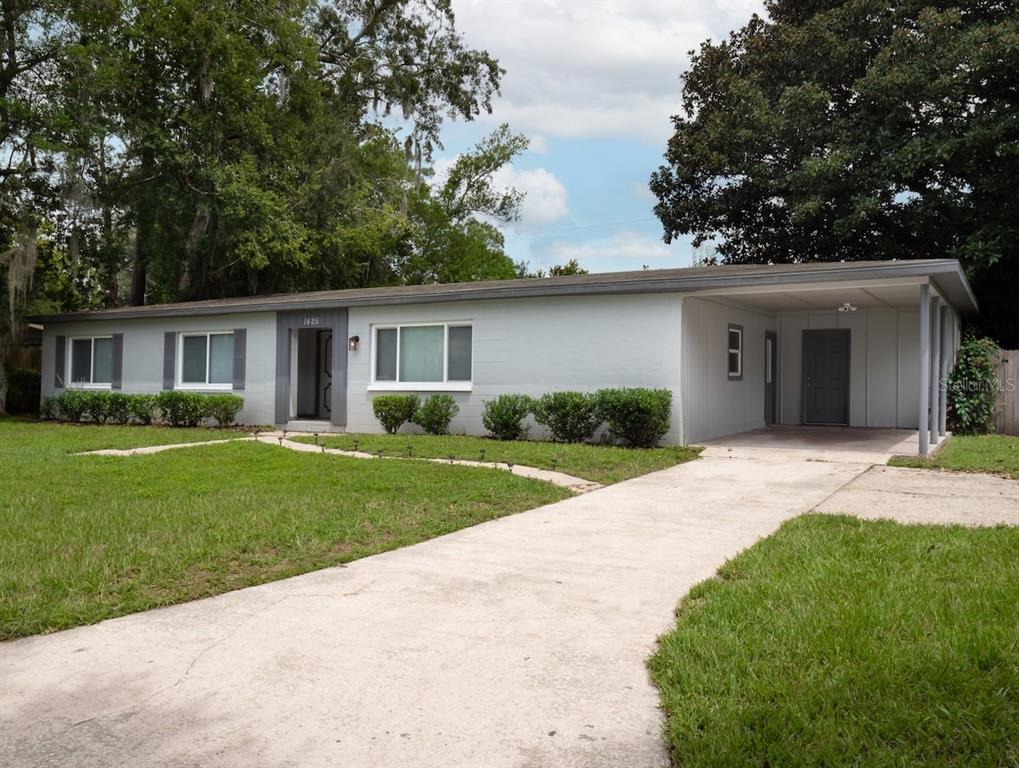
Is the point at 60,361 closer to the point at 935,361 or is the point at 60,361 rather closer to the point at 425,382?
the point at 425,382

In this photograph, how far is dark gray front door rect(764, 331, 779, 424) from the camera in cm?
1648

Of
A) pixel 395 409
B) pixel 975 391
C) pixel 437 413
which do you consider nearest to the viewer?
pixel 437 413

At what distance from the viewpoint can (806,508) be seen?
7.02 meters

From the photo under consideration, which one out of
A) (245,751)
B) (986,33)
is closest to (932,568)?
(245,751)

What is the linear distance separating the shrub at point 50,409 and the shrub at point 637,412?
13.0m

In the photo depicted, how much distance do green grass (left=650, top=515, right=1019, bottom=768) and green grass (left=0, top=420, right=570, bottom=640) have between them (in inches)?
100

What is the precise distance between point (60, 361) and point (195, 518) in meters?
15.2

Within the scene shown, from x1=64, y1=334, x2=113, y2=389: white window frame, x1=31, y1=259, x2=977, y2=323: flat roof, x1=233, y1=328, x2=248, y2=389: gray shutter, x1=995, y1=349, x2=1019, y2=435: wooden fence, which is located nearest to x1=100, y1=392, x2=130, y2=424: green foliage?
x1=64, y1=334, x2=113, y2=389: white window frame

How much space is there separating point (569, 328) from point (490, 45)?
1853 cm

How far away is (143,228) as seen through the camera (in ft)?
76.5

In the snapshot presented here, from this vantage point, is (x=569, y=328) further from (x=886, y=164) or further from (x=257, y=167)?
(x=257, y=167)

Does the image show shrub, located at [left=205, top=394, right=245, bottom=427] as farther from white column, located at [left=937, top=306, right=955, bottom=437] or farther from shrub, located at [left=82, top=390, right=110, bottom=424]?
white column, located at [left=937, top=306, right=955, bottom=437]

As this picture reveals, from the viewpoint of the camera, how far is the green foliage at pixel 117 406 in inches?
651

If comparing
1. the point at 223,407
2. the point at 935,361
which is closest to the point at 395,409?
the point at 223,407
